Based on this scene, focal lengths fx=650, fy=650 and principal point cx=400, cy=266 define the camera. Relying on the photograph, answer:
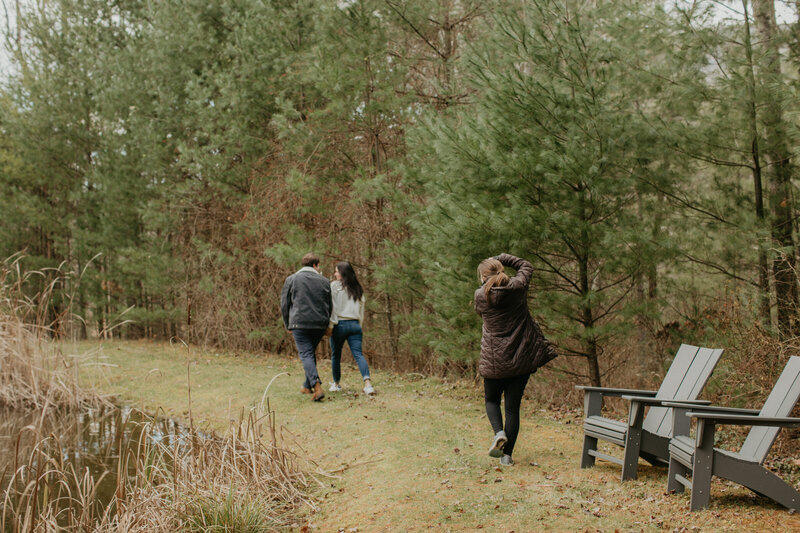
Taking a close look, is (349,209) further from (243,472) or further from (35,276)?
(35,276)

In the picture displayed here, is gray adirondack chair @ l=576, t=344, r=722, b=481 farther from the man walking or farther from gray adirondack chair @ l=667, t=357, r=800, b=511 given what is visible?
the man walking

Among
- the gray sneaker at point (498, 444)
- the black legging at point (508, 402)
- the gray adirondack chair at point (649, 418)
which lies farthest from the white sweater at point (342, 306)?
the gray adirondack chair at point (649, 418)

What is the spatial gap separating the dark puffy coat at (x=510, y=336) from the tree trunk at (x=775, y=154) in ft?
10.6

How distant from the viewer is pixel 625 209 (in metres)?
8.00

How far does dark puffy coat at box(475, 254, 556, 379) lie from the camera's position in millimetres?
5477

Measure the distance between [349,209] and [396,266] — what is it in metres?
2.35

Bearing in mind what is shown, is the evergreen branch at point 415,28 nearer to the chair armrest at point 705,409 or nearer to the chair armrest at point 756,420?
the chair armrest at point 705,409

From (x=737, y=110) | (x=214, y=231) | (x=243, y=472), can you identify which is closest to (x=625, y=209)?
(x=737, y=110)

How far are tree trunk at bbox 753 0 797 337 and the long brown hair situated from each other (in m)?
3.44

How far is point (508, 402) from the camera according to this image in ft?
18.2

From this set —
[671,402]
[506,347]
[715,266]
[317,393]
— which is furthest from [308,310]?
[715,266]

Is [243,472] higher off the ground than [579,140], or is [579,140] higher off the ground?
[579,140]

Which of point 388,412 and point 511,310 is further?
point 388,412

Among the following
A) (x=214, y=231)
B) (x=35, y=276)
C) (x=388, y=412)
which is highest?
(x=214, y=231)
